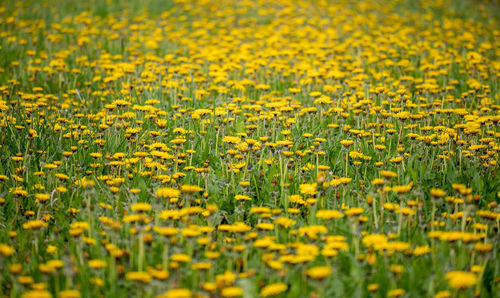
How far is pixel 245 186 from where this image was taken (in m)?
2.97

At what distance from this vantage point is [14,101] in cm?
446

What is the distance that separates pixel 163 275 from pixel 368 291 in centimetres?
93

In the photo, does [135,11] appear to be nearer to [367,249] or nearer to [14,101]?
[14,101]

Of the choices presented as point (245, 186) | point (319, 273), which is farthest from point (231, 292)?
point (245, 186)

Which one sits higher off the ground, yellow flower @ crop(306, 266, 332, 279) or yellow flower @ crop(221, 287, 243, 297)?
yellow flower @ crop(306, 266, 332, 279)

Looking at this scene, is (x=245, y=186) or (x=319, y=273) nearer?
(x=319, y=273)

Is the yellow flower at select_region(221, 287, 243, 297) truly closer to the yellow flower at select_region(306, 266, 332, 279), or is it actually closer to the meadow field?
the meadow field

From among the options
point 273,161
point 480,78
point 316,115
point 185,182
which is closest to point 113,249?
point 185,182

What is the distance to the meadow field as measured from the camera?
2.08 metres

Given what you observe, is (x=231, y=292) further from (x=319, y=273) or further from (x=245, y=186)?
(x=245, y=186)

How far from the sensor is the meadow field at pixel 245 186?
208cm

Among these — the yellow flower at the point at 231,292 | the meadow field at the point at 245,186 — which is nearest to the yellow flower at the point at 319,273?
the meadow field at the point at 245,186

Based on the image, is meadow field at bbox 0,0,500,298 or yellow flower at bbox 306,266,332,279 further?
meadow field at bbox 0,0,500,298

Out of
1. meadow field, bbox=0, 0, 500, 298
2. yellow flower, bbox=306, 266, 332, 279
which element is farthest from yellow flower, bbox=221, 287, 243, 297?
yellow flower, bbox=306, 266, 332, 279
